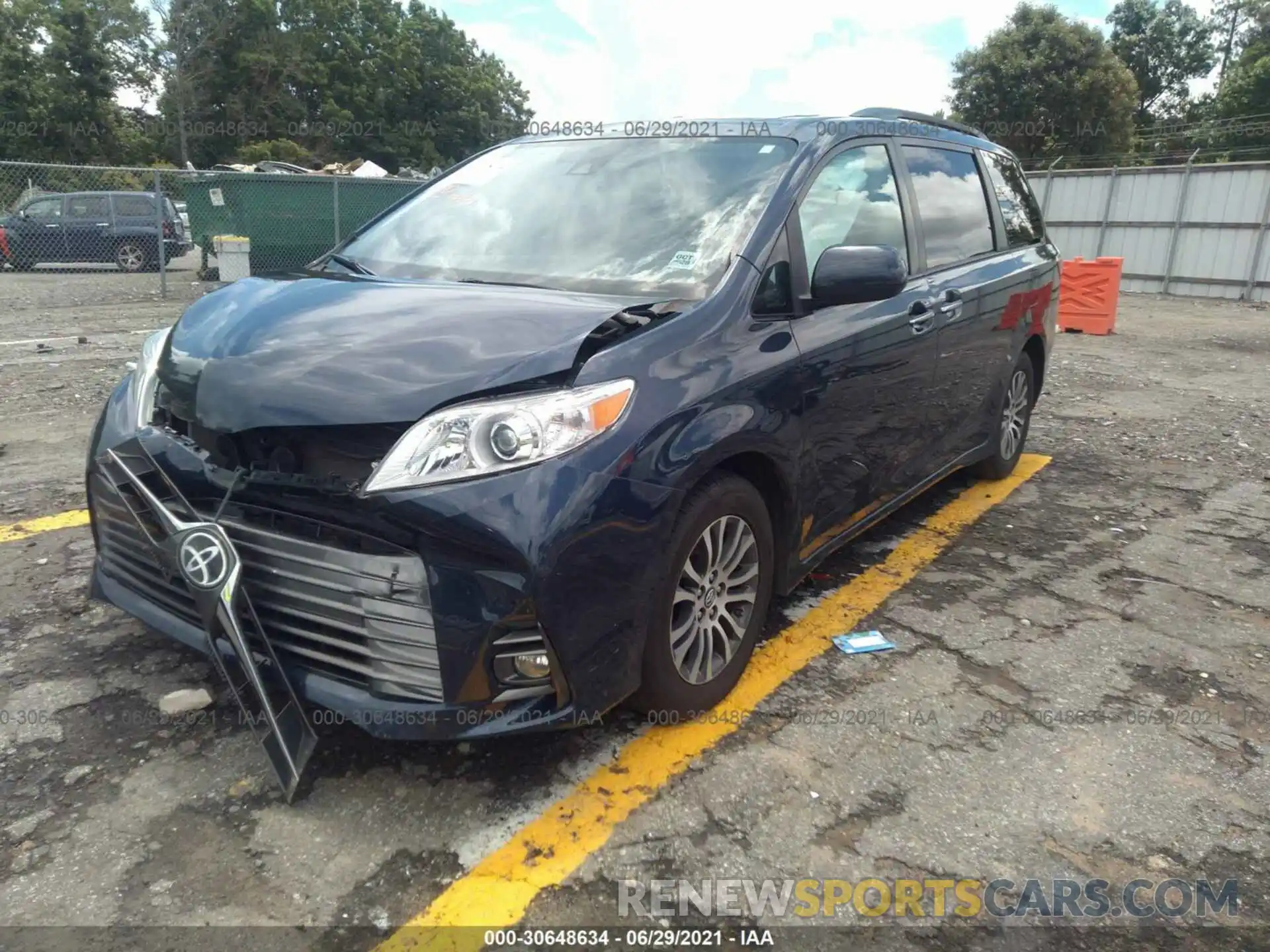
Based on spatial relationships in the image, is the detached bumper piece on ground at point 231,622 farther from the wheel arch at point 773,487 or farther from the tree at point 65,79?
the tree at point 65,79

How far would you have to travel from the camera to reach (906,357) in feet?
11.7

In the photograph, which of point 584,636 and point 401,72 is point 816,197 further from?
point 401,72

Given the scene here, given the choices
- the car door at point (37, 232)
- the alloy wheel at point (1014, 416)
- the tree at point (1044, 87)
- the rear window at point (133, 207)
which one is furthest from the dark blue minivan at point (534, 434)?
the tree at point (1044, 87)

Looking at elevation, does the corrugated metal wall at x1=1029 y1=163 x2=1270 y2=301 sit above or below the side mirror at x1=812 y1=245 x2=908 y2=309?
above

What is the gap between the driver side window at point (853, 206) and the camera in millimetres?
3096

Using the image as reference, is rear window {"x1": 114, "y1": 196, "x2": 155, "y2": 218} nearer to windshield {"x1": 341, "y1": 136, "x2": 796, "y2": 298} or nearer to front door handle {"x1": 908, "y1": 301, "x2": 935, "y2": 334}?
windshield {"x1": 341, "y1": 136, "x2": 796, "y2": 298}

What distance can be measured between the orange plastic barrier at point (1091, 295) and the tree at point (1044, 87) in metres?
21.3

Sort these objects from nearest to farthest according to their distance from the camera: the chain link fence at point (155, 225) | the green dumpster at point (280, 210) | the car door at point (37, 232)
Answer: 1. the chain link fence at point (155, 225)
2. the green dumpster at point (280, 210)
3. the car door at point (37, 232)

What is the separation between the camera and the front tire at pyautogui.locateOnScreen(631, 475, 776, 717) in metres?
2.46

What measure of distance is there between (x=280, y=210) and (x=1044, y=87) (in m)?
27.7

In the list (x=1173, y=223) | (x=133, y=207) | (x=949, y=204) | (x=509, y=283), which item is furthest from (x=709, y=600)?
(x=1173, y=223)

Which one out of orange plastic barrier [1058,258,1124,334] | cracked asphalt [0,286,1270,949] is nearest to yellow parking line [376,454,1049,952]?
cracked asphalt [0,286,1270,949]

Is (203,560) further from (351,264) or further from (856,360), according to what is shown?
(856,360)

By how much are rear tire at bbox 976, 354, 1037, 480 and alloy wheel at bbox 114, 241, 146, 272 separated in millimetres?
16500
